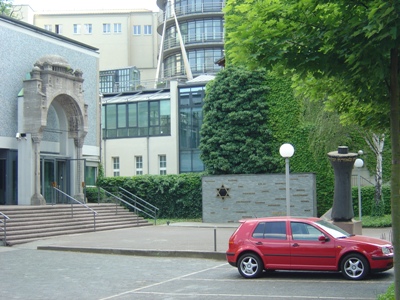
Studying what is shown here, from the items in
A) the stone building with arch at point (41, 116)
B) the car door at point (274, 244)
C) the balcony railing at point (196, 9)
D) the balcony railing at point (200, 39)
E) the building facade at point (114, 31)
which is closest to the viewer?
the car door at point (274, 244)

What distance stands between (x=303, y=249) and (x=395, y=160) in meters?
6.11

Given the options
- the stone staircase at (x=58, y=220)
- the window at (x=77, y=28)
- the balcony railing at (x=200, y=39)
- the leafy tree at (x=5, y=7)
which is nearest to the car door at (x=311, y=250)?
the stone staircase at (x=58, y=220)

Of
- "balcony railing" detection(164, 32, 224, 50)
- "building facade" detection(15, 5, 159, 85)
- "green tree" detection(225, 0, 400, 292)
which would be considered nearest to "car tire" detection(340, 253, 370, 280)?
"green tree" detection(225, 0, 400, 292)

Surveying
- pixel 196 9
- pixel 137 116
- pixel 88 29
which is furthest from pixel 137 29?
pixel 137 116

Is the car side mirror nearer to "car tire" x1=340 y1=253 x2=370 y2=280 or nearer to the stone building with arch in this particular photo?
"car tire" x1=340 y1=253 x2=370 y2=280

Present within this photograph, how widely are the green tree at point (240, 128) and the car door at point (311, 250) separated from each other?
2071cm

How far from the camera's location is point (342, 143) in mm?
33188

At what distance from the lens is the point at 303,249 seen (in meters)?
14.3

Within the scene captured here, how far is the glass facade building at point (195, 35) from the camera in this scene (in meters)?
70.9

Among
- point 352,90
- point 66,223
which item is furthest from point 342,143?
point 352,90

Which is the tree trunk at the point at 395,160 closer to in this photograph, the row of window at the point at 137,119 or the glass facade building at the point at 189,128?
the glass facade building at the point at 189,128

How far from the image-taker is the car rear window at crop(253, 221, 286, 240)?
1473 cm

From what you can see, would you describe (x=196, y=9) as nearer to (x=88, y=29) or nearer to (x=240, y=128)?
(x=88, y=29)

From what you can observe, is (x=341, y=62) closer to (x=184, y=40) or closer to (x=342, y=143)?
(x=342, y=143)
